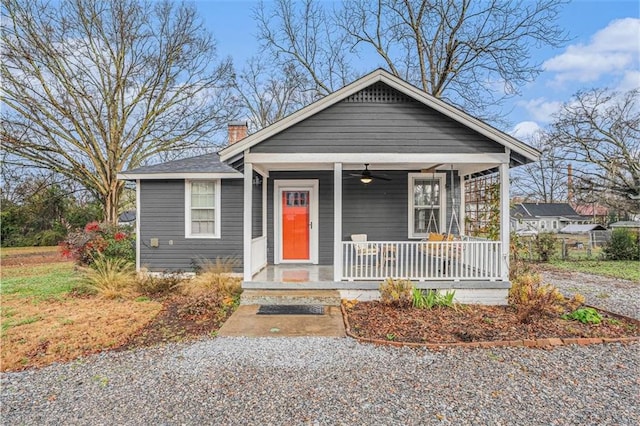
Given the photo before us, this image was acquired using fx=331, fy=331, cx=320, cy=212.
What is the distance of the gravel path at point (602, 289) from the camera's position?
653 cm

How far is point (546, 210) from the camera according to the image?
43938 mm

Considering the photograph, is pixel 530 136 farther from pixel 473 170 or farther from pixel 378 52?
pixel 473 170

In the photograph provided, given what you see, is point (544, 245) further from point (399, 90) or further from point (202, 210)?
point (202, 210)

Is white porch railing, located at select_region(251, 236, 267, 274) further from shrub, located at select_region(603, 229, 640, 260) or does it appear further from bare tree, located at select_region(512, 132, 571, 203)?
bare tree, located at select_region(512, 132, 571, 203)

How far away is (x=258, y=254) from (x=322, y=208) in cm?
215

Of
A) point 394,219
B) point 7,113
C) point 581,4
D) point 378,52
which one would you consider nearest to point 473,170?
point 394,219

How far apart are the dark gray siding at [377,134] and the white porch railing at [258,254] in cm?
204

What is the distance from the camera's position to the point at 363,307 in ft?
19.6

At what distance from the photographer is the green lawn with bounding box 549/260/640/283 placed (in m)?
10.4

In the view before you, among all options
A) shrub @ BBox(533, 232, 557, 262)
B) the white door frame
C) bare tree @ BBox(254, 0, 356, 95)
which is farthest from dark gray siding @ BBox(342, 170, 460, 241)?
bare tree @ BBox(254, 0, 356, 95)

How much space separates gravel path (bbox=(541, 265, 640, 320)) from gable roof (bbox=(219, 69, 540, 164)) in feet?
11.1

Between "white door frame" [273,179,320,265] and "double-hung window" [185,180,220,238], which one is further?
"double-hung window" [185,180,220,238]

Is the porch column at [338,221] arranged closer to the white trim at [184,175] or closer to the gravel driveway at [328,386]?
the gravel driveway at [328,386]

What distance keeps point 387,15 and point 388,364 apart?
55.3 feet
